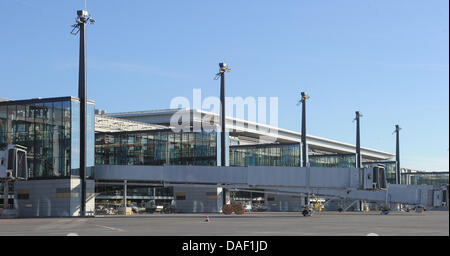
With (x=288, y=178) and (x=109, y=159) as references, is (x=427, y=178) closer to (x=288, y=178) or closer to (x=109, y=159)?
(x=109, y=159)

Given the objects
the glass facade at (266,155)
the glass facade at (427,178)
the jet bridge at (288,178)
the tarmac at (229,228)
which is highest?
the glass facade at (266,155)

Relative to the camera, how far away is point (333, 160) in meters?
156

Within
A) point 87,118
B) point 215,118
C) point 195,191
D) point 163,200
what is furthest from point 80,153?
point 215,118

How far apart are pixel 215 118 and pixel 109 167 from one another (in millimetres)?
112776

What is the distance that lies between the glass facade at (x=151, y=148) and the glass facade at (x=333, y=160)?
5244cm

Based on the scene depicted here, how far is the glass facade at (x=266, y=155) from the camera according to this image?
432 ft

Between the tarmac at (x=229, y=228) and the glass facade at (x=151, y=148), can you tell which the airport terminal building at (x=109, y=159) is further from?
the tarmac at (x=229, y=228)

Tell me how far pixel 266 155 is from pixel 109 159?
37.5m

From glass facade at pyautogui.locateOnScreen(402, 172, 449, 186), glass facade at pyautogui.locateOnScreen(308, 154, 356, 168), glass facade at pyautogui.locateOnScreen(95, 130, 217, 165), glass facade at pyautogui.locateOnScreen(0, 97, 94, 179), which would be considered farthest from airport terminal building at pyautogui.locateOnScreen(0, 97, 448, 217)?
glass facade at pyautogui.locateOnScreen(402, 172, 449, 186)

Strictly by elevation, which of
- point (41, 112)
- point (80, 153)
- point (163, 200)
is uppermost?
point (41, 112)

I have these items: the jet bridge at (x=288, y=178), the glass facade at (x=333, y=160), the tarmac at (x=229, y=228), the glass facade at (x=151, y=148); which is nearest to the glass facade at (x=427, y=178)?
the glass facade at (x=333, y=160)

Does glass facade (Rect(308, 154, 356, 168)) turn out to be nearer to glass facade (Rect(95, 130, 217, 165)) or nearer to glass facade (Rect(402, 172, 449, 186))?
glass facade (Rect(402, 172, 449, 186))
